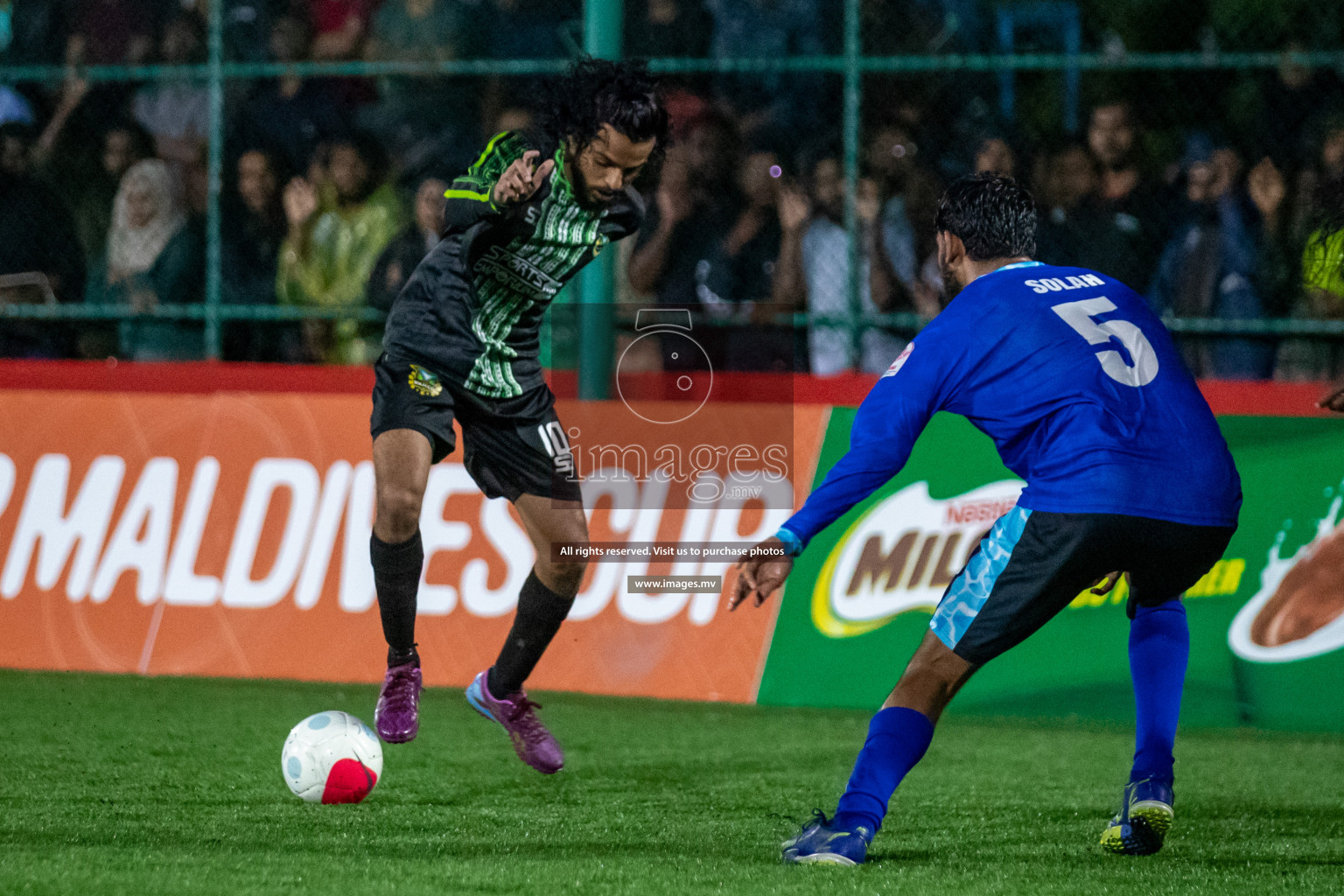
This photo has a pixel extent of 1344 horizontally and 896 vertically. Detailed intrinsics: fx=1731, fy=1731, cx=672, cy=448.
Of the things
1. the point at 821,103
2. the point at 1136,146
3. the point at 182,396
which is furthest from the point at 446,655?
the point at 1136,146

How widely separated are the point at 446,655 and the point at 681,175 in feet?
9.06

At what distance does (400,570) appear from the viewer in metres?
5.66

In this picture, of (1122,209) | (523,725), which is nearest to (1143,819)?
(523,725)

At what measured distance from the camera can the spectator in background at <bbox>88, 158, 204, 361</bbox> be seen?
29.6 feet

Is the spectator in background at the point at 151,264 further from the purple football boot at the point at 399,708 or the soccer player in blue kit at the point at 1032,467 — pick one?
the soccer player in blue kit at the point at 1032,467

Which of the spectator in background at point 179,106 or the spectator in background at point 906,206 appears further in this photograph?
the spectator in background at point 179,106

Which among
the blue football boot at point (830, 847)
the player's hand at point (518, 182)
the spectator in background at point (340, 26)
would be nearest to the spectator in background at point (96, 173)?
the spectator in background at point (340, 26)

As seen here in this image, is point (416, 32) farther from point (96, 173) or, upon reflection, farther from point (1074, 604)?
point (1074, 604)

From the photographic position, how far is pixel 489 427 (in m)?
5.83

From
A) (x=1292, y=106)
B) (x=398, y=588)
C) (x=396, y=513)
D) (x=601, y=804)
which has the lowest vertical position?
(x=601, y=804)

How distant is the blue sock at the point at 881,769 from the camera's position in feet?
13.7

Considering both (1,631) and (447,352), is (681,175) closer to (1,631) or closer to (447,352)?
(447,352)

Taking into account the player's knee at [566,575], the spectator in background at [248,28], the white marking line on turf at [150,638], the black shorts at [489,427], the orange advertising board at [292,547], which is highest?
the spectator in background at [248,28]

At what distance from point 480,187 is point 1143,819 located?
267 cm
